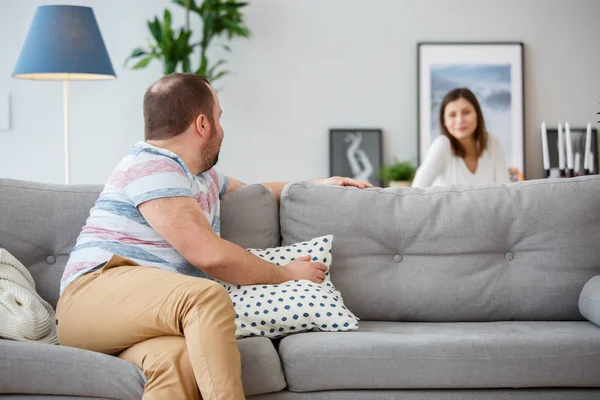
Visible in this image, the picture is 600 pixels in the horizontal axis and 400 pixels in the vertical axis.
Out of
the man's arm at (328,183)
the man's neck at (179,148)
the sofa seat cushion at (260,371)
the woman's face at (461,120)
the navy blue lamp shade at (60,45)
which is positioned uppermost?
the navy blue lamp shade at (60,45)

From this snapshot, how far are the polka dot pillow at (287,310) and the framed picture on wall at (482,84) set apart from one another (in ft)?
9.70

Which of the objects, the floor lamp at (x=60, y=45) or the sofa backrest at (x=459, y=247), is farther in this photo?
the floor lamp at (x=60, y=45)

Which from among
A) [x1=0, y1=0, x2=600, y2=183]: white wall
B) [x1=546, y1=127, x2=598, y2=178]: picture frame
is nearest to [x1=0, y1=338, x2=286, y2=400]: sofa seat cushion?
[x1=0, y1=0, x2=600, y2=183]: white wall

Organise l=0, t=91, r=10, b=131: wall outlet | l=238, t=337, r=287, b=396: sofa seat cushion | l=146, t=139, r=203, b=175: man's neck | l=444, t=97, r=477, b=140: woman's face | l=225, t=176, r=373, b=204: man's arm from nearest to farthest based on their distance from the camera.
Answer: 1. l=238, t=337, r=287, b=396: sofa seat cushion
2. l=146, t=139, r=203, b=175: man's neck
3. l=225, t=176, r=373, b=204: man's arm
4. l=444, t=97, r=477, b=140: woman's face
5. l=0, t=91, r=10, b=131: wall outlet

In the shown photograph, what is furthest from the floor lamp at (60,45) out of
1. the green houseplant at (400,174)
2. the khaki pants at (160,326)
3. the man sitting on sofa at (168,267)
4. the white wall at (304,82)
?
the khaki pants at (160,326)

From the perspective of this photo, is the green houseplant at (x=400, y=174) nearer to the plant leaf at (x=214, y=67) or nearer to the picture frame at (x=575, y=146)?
the picture frame at (x=575, y=146)

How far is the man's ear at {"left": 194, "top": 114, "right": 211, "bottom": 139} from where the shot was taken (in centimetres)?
231

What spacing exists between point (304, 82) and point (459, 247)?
2697 millimetres

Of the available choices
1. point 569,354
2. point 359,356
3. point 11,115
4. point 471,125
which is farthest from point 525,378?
point 11,115

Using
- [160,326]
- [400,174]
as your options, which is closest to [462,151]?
[400,174]

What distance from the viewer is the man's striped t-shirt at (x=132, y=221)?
2.11 metres

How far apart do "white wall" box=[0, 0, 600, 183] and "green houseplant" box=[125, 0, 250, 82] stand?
20 cm

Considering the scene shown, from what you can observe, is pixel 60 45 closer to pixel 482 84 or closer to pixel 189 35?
pixel 189 35

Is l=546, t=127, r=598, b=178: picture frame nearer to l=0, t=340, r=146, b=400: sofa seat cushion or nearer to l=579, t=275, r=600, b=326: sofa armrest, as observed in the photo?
l=579, t=275, r=600, b=326: sofa armrest
